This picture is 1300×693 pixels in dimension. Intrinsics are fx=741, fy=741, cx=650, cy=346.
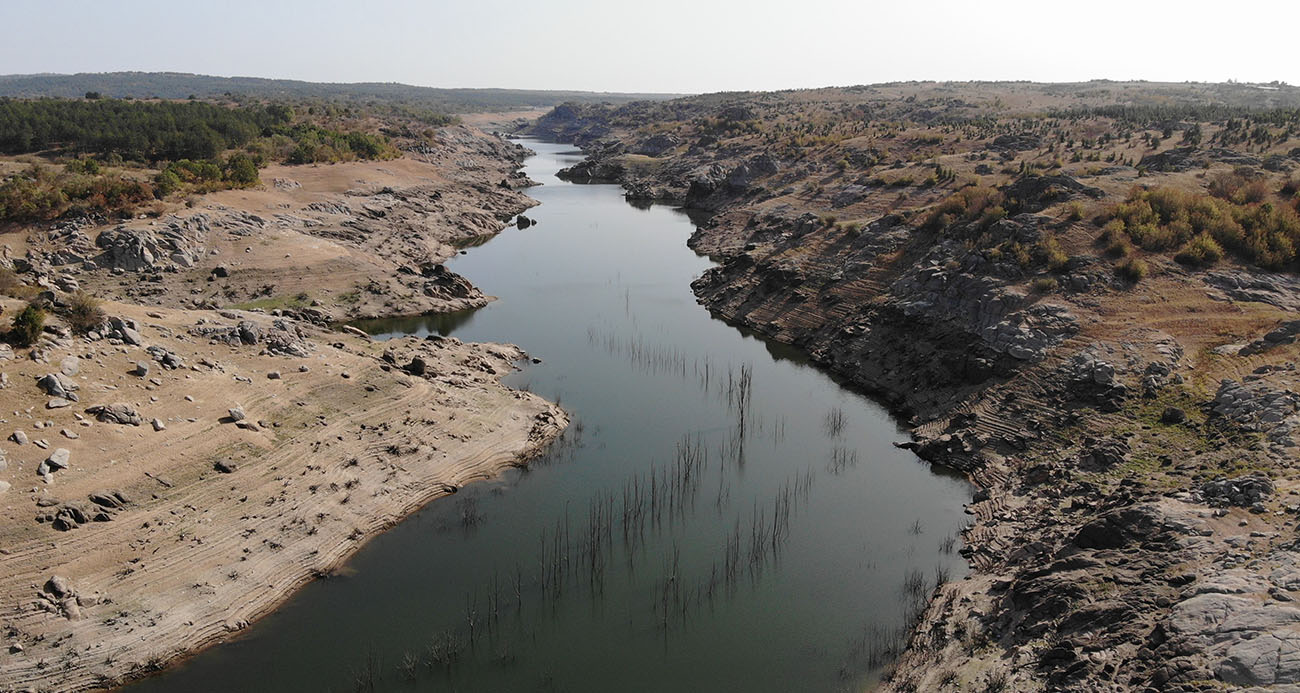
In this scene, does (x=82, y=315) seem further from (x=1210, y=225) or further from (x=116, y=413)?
(x=1210, y=225)

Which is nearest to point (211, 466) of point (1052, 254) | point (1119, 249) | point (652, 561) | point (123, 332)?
point (123, 332)

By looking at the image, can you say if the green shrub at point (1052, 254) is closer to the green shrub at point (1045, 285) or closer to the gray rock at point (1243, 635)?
the green shrub at point (1045, 285)

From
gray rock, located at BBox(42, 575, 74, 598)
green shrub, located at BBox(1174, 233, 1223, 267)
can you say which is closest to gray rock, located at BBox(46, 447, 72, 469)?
gray rock, located at BBox(42, 575, 74, 598)

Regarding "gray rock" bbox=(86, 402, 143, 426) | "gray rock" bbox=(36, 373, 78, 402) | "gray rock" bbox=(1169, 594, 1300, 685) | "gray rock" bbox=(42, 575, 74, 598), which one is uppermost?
"gray rock" bbox=(36, 373, 78, 402)

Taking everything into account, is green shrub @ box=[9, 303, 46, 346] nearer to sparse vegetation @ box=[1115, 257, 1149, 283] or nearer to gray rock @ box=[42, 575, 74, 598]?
gray rock @ box=[42, 575, 74, 598]

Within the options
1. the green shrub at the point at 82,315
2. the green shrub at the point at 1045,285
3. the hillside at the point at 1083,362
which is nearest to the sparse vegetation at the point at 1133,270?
the hillside at the point at 1083,362

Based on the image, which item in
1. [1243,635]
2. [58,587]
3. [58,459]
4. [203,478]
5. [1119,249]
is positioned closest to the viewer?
[1243,635]
